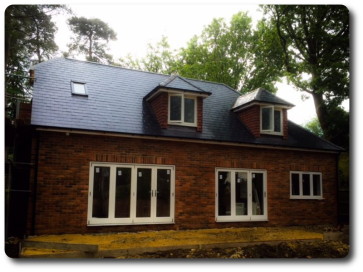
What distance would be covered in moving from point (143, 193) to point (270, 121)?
5.20 meters

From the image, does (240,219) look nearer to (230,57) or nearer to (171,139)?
(171,139)

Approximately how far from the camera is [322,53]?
30.8 feet

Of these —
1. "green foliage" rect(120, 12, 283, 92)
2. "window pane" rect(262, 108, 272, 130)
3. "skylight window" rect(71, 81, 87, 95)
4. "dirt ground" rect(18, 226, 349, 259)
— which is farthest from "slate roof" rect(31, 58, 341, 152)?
"green foliage" rect(120, 12, 283, 92)

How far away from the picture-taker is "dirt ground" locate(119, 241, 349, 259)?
6.63 m

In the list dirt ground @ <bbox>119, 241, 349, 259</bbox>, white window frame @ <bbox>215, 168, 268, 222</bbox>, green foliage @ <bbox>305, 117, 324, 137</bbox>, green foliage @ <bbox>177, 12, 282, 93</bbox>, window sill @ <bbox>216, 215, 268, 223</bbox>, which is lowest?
dirt ground @ <bbox>119, 241, 349, 259</bbox>

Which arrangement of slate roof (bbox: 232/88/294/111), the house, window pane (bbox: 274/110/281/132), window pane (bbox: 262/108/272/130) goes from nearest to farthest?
the house
slate roof (bbox: 232/88/294/111)
window pane (bbox: 262/108/272/130)
window pane (bbox: 274/110/281/132)

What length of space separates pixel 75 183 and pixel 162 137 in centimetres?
265

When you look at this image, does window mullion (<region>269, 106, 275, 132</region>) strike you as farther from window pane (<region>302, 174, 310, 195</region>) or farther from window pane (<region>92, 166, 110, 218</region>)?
window pane (<region>92, 166, 110, 218</region>)

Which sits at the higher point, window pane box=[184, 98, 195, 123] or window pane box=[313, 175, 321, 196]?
window pane box=[184, 98, 195, 123]

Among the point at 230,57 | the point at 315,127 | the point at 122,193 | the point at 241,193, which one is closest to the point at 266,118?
the point at 315,127

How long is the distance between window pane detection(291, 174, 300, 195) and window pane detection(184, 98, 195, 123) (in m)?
4.09

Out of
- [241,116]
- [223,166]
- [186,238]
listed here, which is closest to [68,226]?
[186,238]

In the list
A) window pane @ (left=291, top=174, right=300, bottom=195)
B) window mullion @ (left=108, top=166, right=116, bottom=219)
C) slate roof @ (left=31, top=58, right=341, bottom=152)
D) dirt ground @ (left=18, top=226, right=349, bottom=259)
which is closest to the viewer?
dirt ground @ (left=18, top=226, right=349, bottom=259)

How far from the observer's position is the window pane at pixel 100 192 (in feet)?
28.1
